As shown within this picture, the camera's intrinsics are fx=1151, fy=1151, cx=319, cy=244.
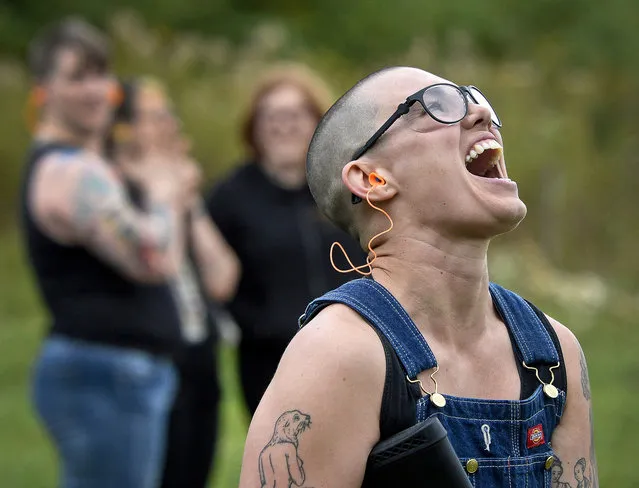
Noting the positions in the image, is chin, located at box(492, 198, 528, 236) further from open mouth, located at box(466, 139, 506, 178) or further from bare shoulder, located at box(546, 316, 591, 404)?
bare shoulder, located at box(546, 316, 591, 404)

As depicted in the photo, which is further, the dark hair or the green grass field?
the green grass field

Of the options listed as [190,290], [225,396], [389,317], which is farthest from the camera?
[225,396]

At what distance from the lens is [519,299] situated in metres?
2.47

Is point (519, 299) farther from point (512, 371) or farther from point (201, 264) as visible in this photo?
point (201, 264)

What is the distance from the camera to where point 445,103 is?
2.31 metres

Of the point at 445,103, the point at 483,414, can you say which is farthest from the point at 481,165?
the point at 483,414

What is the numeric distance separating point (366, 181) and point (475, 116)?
0.84 ft

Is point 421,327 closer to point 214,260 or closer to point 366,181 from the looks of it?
point 366,181

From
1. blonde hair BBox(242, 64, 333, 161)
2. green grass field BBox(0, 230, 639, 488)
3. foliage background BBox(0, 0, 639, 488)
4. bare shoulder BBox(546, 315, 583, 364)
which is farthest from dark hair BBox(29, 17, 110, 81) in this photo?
foliage background BBox(0, 0, 639, 488)

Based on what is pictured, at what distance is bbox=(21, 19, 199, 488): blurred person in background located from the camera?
4516 mm

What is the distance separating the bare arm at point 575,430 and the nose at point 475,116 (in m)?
0.47

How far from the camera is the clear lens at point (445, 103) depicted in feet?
7.53

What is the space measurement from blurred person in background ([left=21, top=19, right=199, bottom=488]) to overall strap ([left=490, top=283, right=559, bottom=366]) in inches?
95.1

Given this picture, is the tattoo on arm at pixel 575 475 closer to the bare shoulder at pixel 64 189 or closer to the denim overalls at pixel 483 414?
the denim overalls at pixel 483 414
